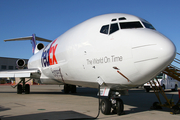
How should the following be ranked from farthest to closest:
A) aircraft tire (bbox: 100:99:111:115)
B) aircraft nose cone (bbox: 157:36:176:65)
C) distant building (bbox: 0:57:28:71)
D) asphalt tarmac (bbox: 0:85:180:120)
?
distant building (bbox: 0:57:28:71), aircraft tire (bbox: 100:99:111:115), asphalt tarmac (bbox: 0:85:180:120), aircraft nose cone (bbox: 157:36:176:65)

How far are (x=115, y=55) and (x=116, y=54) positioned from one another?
0.17ft

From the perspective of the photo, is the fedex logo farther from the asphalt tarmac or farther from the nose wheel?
the nose wheel

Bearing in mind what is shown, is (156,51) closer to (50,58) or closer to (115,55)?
(115,55)

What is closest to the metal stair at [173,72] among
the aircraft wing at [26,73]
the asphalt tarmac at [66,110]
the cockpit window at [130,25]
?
the asphalt tarmac at [66,110]

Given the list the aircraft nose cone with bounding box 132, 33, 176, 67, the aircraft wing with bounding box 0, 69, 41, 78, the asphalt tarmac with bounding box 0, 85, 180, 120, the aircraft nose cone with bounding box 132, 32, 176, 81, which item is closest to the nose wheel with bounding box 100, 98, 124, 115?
the asphalt tarmac with bounding box 0, 85, 180, 120

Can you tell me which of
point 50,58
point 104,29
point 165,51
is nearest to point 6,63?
point 50,58

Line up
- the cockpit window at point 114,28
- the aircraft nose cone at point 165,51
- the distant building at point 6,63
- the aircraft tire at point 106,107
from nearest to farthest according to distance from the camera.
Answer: the aircraft nose cone at point 165,51
the cockpit window at point 114,28
the aircraft tire at point 106,107
the distant building at point 6,63

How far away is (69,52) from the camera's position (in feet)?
29.1

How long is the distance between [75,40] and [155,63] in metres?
4.09

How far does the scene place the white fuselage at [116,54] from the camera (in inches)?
223

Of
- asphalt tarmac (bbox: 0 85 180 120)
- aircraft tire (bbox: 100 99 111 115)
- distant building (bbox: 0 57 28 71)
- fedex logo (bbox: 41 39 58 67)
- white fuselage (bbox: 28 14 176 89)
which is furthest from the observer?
distant building (bbox: 0 57 28 71)

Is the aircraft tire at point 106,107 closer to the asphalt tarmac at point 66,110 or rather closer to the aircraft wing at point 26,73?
the asphalt tarmac at point 66,110

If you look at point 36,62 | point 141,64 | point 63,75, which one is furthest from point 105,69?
point 36,62

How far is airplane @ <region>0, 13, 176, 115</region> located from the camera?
5691 mm
